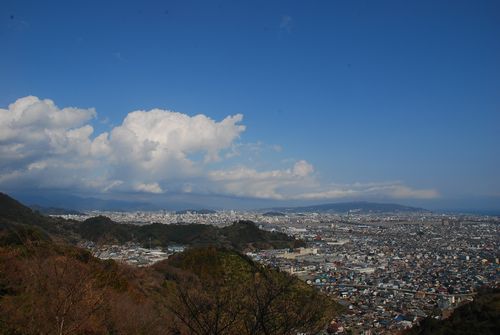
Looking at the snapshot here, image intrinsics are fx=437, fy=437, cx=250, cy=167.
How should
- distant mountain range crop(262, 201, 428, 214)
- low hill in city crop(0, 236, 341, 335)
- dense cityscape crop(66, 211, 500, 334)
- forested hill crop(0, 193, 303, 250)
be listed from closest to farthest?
1. low hill in city crop(0, 236, 341, 335)
2. dense cityscape crop(66, 211, 500, 334)
3. forested hill crop(0, 193, 303, 250)
4. distant mountain range crop(262, 201, 428, 214)

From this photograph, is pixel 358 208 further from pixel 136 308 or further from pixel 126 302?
pixel 136 308

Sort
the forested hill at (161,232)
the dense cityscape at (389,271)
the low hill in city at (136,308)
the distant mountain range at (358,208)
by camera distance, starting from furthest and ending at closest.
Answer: the distant mountain range at (358,208), the forested hill at (161,232), the dense cityscape at (389,271), the low hill in city at (136,308)

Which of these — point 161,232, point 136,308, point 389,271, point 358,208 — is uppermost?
point 358,208

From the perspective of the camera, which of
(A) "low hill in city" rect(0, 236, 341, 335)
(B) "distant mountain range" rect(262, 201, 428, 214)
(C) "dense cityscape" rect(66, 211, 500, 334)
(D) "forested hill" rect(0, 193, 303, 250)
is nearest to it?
(A) "low hill in city" rect(0, 236, 341, 335)

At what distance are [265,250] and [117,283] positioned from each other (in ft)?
106

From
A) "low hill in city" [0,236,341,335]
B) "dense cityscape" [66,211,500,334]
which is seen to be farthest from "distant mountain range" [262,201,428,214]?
"low hill in city" [0,236,341,335]

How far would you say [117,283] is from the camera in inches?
641

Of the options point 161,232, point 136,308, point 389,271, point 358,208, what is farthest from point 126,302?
point 358,208

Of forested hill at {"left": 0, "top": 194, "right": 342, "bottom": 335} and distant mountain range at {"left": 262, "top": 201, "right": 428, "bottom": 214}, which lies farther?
distant mountain range at {"left": 262, "top": 201, "right": 428, "bottom": 214}

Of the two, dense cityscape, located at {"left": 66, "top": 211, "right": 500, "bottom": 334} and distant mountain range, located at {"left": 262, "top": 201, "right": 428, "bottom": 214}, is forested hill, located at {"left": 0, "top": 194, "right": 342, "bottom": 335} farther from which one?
distant mountain range, located at {"left": 262, "top": 201, "right": 428, "bottom": 214}

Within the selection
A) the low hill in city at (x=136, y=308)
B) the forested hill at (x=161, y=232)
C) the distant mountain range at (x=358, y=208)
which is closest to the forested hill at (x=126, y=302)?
the low hill in city at (x=136, y=308)

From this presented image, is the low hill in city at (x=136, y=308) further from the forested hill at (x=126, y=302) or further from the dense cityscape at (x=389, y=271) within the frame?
the dense cityscape at (x=389, y=271)

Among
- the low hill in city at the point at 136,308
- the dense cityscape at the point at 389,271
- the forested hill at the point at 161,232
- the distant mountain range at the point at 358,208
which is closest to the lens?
the low hill in city at the point at 136,308

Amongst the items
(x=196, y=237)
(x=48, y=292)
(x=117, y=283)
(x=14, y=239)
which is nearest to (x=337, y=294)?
(x=117, y=283)
